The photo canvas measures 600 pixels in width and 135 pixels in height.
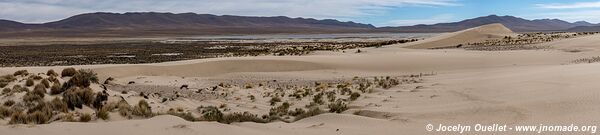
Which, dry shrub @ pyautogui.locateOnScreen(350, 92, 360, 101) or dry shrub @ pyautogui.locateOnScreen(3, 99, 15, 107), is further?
dry shrub @ pyautogui.locateOnScreen(350, 92, 360, 101)

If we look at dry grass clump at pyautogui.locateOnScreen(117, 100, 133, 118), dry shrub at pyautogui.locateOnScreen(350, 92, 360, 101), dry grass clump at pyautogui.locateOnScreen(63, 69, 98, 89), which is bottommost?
dry shrub at pyautogui.locateOnScreen(350, 92, 360, 101)

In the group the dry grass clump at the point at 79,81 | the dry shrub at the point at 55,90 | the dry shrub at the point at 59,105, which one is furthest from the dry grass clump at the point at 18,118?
the dry grass clump at the point at 79,81

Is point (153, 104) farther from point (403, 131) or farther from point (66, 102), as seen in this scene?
point (403, 131)

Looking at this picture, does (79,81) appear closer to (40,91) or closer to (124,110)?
(40,91)

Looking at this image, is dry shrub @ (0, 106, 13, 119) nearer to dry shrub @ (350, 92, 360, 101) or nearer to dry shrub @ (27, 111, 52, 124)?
dry shrub @ (27, 111, 52, 124)

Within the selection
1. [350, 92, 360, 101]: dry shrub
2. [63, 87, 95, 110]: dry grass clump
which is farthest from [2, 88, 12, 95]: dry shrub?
[350, 92, 360, 101]: dry shrub

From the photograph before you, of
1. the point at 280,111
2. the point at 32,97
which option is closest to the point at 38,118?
the point at 32,97

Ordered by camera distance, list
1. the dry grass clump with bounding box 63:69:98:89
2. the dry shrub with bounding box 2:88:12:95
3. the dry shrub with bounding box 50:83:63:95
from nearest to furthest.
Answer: the dry shrub with bounding box 2:88:12:95
the dry shrub with bounding box 50:83:63:95
the dry grass clump with bounding box 63:69:98:89

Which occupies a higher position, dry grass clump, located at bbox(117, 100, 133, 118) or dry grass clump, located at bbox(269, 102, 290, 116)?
dry grass clump, located at bbox(117, 100, 133, 118)

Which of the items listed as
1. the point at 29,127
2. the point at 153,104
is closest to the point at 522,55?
the point at 153,104

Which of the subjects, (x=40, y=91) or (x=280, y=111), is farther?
(x=40, y=91)

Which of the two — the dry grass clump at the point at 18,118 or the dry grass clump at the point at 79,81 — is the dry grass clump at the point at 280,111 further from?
the dry grass clump at the point at 79,81
